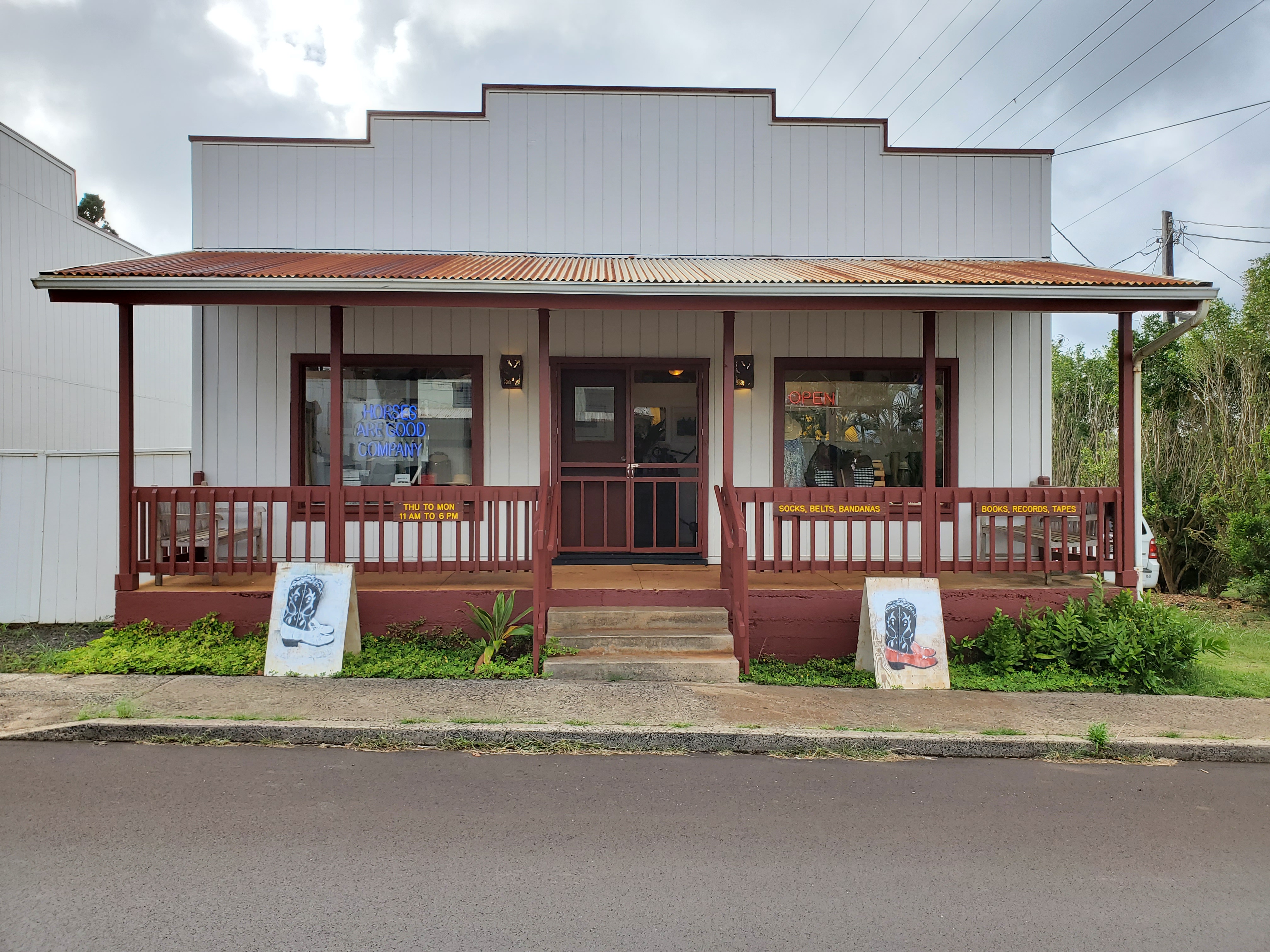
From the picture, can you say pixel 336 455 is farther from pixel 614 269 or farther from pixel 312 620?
pixel 614 269

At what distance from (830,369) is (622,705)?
484 centimetres

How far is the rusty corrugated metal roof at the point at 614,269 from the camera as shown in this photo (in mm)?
6613

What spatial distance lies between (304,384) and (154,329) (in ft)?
29.8

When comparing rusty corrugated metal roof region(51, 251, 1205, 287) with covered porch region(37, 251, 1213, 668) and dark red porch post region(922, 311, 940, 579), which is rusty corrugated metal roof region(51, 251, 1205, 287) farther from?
dark red porch post region(922, 311, 940, 579)

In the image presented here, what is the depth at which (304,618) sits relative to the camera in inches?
254

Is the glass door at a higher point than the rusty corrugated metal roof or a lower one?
lower

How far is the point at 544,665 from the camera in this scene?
6.18 m

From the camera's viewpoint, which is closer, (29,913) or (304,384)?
(29,913)

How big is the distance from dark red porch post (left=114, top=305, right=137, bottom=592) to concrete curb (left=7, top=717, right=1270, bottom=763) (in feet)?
7.22

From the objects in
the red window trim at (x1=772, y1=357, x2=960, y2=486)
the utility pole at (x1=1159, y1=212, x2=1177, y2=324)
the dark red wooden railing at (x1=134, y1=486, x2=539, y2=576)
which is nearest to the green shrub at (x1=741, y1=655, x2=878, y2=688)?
the dark red wooden railing at (x1=134, y1=486, x2=539, y2=576)

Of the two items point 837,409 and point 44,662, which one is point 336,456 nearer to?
point 44,662

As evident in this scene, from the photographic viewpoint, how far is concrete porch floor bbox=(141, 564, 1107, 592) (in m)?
7.05

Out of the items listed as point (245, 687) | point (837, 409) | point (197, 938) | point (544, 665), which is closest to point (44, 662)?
point (245, 687)

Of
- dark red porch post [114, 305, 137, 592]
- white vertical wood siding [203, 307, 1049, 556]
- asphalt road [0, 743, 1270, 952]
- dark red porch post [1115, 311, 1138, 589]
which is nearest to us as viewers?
asphalt road [0, 743, 1270, 952]
